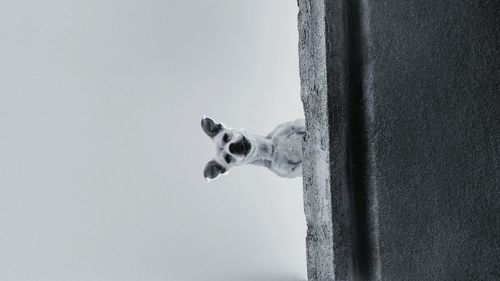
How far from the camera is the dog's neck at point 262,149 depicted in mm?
1657

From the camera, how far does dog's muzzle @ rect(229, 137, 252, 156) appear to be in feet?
5.22

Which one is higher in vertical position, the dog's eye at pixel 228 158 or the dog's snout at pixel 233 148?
the dog's snout at pixel 233 148

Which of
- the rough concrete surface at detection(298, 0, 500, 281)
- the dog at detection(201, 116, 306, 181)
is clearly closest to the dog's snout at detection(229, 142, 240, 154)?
the dog at detection(201, 116, 306, 181)

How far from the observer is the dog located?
158 cm

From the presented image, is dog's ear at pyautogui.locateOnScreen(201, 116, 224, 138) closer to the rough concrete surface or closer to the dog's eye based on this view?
the dog's eye

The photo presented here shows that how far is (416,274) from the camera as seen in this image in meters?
1.14

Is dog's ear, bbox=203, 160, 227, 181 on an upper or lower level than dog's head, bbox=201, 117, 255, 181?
lower

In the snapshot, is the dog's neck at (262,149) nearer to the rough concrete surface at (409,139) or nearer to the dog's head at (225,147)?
the dog's head at (225,147)

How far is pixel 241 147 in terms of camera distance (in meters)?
1.61

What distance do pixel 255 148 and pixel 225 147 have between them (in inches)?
4.3

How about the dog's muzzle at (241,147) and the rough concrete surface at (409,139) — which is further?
the dog's muzzle at (241,147)

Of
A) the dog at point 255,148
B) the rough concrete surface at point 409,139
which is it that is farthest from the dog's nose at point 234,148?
the rough concrete surface at point 409,139

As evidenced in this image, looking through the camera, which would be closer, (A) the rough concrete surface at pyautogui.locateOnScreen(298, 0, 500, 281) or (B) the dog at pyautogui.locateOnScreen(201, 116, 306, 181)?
(A) the rough concrete surface at pyautogui.locateOnScreen(298, 0, 500, 281)

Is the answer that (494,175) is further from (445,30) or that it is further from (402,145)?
(445,30)
